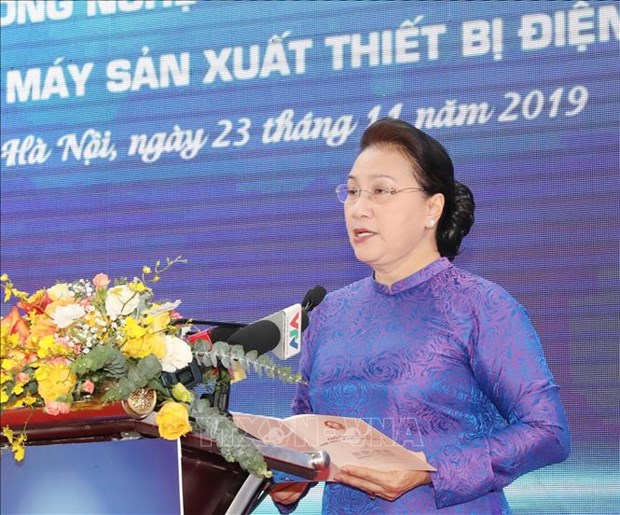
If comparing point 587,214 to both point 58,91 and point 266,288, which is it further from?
point 58,91

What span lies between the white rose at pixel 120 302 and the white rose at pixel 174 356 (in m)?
0.08

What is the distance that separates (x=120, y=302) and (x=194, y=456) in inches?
10.2

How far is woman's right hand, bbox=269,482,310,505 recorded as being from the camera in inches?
80.3

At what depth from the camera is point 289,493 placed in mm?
2080

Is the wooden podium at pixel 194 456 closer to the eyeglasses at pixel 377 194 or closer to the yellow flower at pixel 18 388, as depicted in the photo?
the yellow flower at pixel 18 388

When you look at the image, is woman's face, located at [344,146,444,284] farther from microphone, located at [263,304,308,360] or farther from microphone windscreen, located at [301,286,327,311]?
microphone, located at [263,304,308,360]

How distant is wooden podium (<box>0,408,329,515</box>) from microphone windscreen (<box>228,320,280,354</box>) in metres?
0.14

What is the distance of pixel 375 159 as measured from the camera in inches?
90.1

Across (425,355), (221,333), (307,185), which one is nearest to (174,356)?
(221,333)

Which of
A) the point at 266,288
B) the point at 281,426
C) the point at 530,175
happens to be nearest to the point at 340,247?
the point at 266,288

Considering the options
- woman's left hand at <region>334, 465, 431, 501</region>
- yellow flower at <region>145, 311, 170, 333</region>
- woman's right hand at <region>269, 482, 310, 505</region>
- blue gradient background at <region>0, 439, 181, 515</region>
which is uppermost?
yellow flower at <region>145, 311, 170, 333</region>

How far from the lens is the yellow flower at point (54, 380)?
149 centimetres

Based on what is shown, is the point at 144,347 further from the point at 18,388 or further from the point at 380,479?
the point at 380,479

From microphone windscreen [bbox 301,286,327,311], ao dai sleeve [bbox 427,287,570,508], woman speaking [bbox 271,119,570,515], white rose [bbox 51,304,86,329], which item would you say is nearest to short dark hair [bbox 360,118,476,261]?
woman speaking [bbox 271,119,570,515]
